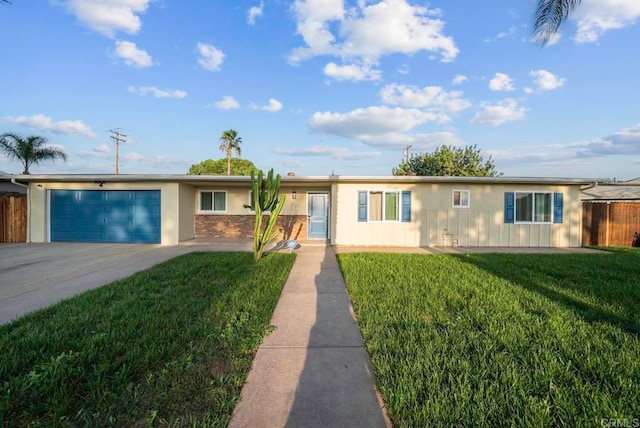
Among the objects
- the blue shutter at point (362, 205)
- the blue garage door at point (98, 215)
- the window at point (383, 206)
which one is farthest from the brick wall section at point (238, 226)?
the window at point (383, 206)

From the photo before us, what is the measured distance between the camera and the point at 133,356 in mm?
3000

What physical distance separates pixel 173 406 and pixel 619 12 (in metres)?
10.7

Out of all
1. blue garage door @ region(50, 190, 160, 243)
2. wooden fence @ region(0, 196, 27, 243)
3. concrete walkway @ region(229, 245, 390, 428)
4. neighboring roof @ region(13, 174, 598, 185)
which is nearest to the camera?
concrete walkway @ region(229, 245, 390, 428)

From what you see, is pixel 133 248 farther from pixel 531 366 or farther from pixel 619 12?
pixel 619 12

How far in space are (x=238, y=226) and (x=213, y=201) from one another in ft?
5.14

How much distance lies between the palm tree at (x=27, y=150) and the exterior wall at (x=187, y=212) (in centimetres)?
1148

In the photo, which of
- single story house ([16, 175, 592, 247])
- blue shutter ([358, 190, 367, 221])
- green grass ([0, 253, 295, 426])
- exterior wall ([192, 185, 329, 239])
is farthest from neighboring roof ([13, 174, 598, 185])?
green grass ([0, 253, 295, 426])

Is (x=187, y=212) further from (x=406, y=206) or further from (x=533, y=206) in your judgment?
(x=533, y=206)

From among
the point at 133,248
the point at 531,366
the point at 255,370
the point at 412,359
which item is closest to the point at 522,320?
the point at 531,366

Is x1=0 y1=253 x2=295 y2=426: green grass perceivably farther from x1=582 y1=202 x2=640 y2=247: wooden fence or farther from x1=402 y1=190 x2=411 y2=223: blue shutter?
x1=582 y1=202 x2=640 y2=247: wooden fence

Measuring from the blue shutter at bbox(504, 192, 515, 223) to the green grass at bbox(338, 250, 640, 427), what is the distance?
5.34 metres

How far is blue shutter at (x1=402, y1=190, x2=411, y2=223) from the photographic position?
11711 mm

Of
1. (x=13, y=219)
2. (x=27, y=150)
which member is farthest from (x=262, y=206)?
(x=27, y=150)

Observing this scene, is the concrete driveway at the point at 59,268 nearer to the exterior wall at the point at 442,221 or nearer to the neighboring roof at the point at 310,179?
the neighboring roof at the point at 310,179
